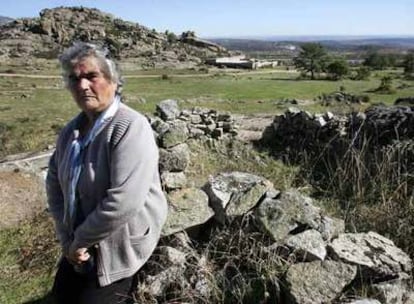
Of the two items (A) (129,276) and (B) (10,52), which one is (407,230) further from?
(B) (10,52)

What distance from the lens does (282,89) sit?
3644 centimetres

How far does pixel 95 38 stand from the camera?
9369 centimetres

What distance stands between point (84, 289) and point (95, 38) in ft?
311

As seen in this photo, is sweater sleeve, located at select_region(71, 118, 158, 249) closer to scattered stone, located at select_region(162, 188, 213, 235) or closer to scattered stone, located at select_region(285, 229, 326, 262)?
scattered stone, located at select_region(285, 229, 326, 262)

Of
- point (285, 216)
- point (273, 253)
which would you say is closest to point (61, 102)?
point (285, 216)

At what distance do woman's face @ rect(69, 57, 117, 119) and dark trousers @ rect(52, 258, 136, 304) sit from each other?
0.90m

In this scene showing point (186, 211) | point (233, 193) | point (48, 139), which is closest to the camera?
point (186, 211)

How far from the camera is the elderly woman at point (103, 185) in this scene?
274 centimetres

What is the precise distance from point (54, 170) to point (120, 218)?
745 millimetres

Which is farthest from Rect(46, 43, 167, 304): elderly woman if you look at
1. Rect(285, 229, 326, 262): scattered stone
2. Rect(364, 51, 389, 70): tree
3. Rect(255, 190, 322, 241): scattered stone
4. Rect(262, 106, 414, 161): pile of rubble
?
Rect(364, 51, 389, 70): tree

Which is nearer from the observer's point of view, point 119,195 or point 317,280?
point 119,195

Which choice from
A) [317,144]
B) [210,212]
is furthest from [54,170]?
[317,144]

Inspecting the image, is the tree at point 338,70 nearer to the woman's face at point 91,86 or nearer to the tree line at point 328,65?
the tree line at point 328,65

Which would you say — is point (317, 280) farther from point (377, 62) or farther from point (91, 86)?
point (377, 62)
